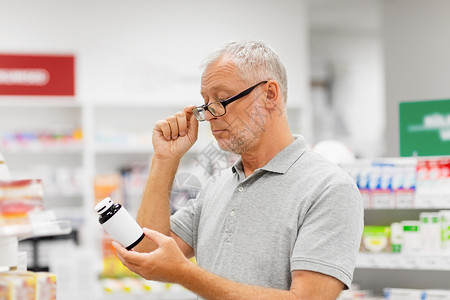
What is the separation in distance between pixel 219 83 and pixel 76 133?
501 cm

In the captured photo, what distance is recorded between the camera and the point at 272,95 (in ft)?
6.35

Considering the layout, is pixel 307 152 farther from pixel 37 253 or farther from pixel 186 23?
pixel 186 23

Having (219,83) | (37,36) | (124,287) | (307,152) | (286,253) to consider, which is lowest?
(124,287)

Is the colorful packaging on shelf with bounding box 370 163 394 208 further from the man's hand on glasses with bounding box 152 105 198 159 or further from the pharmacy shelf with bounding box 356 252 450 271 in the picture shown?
the man's hand on glasses with bounding box 152 105 198 159

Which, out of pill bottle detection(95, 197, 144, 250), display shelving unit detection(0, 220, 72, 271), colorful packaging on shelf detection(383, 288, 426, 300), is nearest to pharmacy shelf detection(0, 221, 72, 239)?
display shelving unit detection(0, 220, 72, 271)

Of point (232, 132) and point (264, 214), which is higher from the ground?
point (232, 132)

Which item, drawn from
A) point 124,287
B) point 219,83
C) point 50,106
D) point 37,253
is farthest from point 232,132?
point 50,106

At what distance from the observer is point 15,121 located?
22.4ft

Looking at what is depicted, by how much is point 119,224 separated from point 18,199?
284 mm

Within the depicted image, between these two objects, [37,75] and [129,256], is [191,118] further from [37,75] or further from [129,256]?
[37,75]

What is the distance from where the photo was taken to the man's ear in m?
1.92

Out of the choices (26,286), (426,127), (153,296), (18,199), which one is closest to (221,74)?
(18,199)

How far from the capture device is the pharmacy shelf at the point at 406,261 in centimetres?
325

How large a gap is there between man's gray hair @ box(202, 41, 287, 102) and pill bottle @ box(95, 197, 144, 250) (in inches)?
20.4
